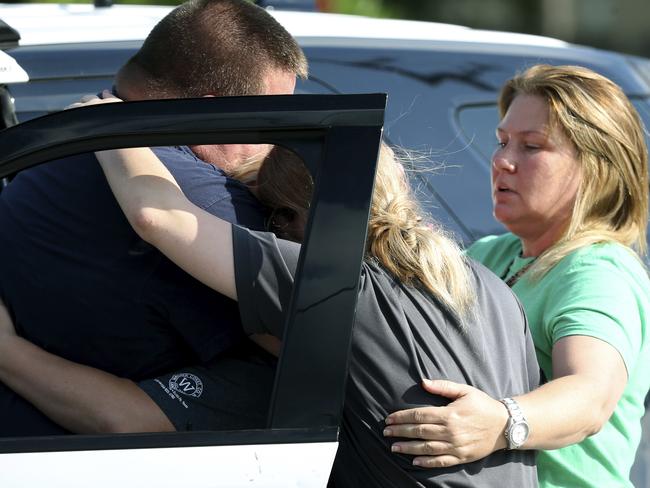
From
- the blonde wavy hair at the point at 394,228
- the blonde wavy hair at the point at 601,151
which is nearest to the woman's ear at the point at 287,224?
the blonde wavy hair at the point at 394,228

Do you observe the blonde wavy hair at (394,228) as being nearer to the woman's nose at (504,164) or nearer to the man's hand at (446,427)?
the man's hand at (446,427)

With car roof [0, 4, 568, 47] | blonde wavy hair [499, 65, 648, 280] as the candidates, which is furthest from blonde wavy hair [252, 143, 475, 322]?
car roof [0, 4, 568, 47]

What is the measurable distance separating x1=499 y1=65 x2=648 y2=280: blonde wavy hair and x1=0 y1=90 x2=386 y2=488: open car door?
1.08 metres

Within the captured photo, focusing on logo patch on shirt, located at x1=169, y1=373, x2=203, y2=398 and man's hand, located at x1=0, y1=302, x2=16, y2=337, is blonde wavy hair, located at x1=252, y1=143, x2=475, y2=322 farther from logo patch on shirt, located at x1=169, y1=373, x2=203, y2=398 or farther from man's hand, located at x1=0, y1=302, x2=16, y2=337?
man's hand, located at x1=0, y1=302, x2=16, y2=337

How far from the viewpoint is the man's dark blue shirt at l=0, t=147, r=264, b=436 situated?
2.08 meters

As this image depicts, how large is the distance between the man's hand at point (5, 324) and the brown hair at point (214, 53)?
576 millimetres

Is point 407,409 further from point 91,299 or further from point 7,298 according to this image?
point 7,298

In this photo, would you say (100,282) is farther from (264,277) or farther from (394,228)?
(394,228)

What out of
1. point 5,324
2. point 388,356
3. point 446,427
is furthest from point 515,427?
point 5,324

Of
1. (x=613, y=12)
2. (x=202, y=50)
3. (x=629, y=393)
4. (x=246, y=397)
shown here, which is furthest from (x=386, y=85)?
(x=613, y=12)

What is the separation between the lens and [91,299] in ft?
6.89

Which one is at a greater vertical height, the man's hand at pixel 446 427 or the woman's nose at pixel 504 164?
the woman's nose at pixel 504 164

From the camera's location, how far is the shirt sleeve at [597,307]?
2.37 meters

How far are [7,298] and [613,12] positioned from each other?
16.8 m
